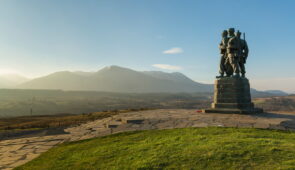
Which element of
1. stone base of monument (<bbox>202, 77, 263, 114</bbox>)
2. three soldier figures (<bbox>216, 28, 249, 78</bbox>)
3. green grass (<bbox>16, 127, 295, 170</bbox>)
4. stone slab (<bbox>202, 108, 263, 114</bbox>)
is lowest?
green grass (<bbox>16, 127, 295, 170</bbox>)

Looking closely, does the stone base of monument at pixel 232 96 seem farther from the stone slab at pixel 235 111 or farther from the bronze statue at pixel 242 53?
the bronze statue at pixel 242 53

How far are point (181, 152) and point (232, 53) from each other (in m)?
8.42

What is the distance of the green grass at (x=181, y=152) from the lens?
12.7 feet

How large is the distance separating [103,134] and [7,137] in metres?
4.89

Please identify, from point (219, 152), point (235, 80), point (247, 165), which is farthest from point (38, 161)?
point (235, 80)

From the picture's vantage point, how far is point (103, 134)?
23.4ft

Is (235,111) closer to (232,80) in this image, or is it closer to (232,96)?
(232,96)

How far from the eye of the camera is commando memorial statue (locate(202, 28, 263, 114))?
10484 millimetres

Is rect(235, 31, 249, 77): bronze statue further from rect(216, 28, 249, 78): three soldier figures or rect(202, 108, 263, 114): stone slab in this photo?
rect(202, 108, 263, 114): stone slab

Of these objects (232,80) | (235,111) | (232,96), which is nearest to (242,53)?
(232,80)

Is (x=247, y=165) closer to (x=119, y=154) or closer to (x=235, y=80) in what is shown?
(x=119, y=154)

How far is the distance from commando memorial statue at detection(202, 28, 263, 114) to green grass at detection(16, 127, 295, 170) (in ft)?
14.3

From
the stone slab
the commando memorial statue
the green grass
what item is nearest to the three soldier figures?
the commando memorial statue

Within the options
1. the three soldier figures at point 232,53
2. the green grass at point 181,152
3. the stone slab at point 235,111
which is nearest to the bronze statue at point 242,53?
the three soldier figures at point 232,53
